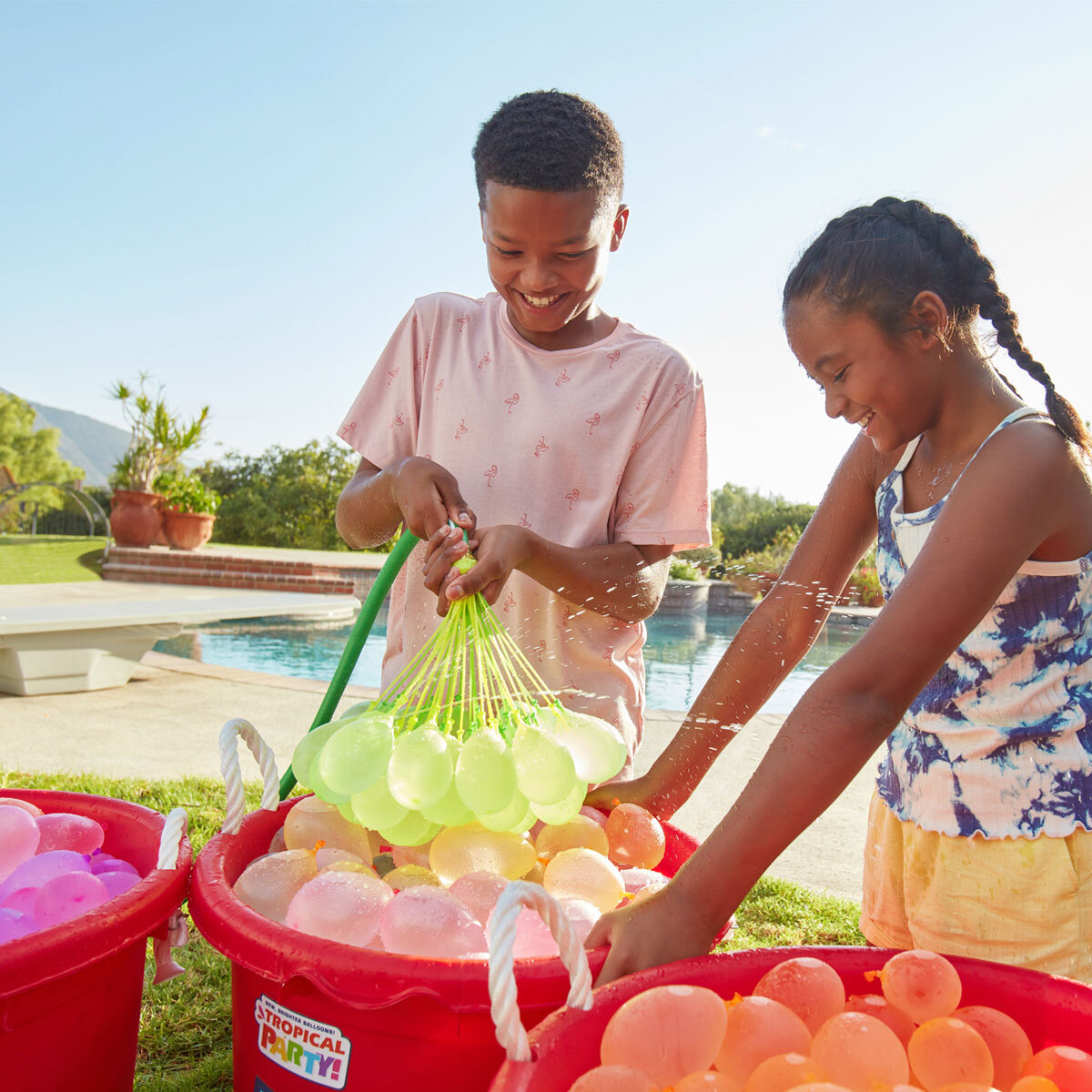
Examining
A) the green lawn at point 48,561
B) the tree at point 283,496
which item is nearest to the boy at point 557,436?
the green lawn at point 48,561

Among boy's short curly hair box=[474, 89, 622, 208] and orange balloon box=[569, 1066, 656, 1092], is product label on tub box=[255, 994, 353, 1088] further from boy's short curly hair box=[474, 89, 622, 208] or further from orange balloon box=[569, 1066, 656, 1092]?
boy's short curly hair box=[474, 89, 622, 208]

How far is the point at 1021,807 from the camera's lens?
1170 mm

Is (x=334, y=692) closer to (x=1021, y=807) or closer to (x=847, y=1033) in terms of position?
(x=847, y=1033)

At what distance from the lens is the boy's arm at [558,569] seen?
4.19 feet

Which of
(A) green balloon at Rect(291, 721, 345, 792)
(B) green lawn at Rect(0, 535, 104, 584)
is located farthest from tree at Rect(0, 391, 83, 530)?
(A) green balloon at Rect(291, 721, 345, 792)

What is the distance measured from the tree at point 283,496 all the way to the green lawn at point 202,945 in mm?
15755

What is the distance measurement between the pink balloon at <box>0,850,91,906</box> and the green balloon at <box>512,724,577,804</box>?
57 centimetres

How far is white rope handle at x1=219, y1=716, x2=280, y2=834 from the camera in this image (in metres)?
1.19

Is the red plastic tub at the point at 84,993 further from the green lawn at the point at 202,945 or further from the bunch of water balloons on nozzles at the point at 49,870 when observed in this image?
the green lawn at the point at 202,945

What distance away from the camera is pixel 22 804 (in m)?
1.32

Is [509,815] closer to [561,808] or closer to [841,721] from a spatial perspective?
[561,808]

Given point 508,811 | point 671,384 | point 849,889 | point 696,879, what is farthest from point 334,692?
point 849,889

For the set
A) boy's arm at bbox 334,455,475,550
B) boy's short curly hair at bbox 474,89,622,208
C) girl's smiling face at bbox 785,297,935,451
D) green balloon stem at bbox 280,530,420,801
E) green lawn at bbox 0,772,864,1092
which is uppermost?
boy's short curly hair at bbox 474,89,622,208

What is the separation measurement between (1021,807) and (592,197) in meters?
1.12
